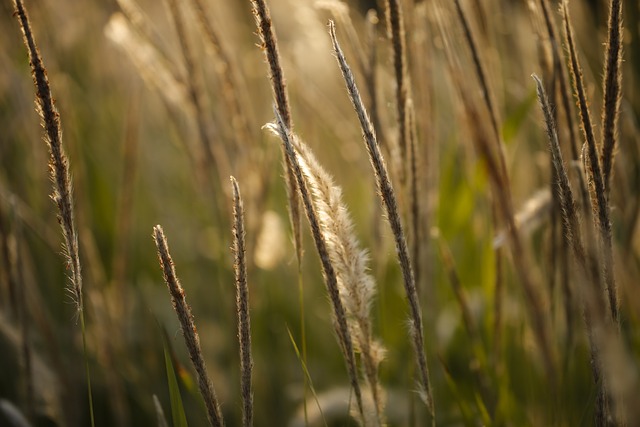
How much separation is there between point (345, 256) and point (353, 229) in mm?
252

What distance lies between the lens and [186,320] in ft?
2.27

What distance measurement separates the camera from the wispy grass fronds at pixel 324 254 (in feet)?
2.16

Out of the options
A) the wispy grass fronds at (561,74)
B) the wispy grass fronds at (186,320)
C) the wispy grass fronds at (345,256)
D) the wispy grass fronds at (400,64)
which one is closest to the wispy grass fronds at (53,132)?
the wispy grass fronds at (186,320)

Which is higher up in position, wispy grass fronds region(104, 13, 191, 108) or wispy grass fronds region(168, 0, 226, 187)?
wispy grass fronds region(104, 13, 191, 108)

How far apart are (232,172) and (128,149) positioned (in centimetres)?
28

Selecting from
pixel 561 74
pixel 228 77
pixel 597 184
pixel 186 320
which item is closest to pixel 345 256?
pixel 186 320

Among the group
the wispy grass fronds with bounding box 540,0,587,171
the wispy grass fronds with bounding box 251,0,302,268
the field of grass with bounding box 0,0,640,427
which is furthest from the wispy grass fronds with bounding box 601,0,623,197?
the wispy grass fronds with bounding box 251,0,302,268

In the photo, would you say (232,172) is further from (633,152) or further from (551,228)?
(633,152)

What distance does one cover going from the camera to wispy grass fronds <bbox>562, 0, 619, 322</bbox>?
0.67m

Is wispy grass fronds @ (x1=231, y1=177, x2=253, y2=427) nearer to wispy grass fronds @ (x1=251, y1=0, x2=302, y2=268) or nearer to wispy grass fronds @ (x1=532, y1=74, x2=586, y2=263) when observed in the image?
wispy grass fronds @ (x1=251, y1=0, x2=302, y2=268)

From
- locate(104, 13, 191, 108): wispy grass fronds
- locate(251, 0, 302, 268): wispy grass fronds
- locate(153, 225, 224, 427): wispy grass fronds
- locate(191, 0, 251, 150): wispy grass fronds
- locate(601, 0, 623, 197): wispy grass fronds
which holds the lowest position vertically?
locate(153, 225, 224, 427): wispy grass fronds

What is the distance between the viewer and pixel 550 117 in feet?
2.15

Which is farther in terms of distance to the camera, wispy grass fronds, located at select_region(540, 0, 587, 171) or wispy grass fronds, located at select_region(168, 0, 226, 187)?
wispy grass fronds, located at select_region(168, 0, 226, 187)

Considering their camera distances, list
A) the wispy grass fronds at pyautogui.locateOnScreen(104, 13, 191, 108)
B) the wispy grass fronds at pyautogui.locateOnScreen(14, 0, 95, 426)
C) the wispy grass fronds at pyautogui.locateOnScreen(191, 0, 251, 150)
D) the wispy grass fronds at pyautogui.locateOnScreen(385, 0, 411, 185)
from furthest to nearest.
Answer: the wispy grass fronds at pyautogui.locateOnScreen(104, 13, 191, 108) → the wispy grass fronds at pyautogui.locateOnScreen(191, 0, 251, 150) → the wispy grass fronds at pyautogui.locateOnScreen(385, 0, 411, 185) → the wispy grass fronds at pyautogui.locateOnScreen(14, 0, 95, 426)
